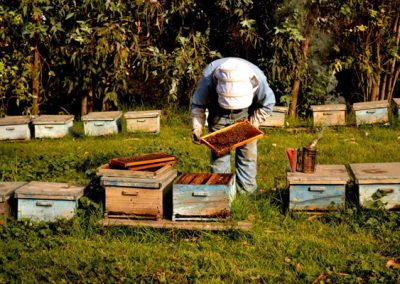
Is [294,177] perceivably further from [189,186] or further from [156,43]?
[156,43]

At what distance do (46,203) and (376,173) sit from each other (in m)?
2.68

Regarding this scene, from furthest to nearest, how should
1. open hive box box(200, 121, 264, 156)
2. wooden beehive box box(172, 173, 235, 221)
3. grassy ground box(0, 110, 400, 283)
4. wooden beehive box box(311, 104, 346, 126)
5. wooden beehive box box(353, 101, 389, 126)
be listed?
wooden beehive box box(311, 104, 346, 126) < wooden beehive box box(353, 101, 389, 126) < open hive box box(200, 121, 264, 156) < wooden beehive box box(172, 173, 235, 221) < grassy ground box(0, 110, 400, 283)

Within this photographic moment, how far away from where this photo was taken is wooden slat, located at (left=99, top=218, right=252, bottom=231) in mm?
5270

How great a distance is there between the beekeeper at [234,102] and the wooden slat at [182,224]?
883 mm

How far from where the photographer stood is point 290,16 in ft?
34.6

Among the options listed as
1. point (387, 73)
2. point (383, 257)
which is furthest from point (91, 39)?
point (383, 257)

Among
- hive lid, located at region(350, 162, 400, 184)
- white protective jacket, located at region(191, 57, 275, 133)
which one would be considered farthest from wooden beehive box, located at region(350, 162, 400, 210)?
white protective jacket, located at region(191, 57, 275, 133)

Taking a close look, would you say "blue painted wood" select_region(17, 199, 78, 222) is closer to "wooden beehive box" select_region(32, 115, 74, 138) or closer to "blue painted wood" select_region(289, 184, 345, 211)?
"blue painted wood" select_region(289, 184, 345, 211)

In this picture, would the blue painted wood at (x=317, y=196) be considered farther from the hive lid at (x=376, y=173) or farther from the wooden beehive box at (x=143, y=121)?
the wooden beehive box at (x=143, y=121)

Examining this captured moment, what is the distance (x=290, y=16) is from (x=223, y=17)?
1160mm

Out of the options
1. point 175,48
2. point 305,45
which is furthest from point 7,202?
point 305,45

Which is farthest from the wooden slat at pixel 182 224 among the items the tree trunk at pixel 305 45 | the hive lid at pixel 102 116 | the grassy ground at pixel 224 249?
the tree trunk at pixel 305 45

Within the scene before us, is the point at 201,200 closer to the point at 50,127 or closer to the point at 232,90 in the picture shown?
the point at 232,90

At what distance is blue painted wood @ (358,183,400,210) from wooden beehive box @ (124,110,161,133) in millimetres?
4670
